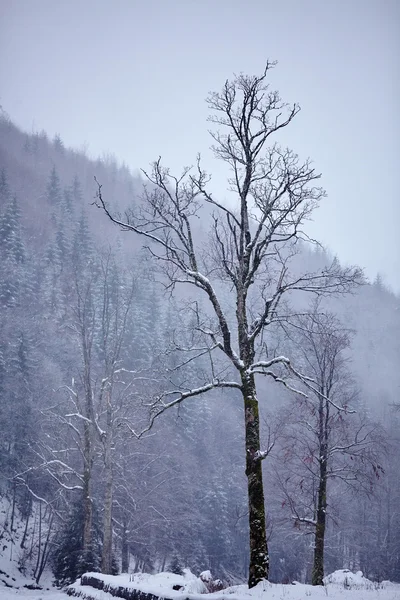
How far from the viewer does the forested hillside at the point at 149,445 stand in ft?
53.0

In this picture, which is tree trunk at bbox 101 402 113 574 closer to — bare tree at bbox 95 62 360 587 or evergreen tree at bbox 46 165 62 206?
bare tree at bbox 95 62 360 587

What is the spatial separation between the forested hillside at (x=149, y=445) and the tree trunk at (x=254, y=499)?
1789 mm

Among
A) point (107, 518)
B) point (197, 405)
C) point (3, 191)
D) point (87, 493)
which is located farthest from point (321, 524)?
point (3, 191)

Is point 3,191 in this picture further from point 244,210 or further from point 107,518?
point 244,210

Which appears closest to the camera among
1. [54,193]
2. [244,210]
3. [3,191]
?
[244,210]

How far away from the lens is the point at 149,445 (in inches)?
1610

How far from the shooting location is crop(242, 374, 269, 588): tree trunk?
24.9 feet

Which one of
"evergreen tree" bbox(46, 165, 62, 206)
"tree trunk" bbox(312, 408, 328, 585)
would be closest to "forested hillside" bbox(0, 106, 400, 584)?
"tree trunk" bbox(312, 408, 328, 585)

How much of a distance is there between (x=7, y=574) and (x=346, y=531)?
29253mm

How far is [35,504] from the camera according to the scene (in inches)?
1630

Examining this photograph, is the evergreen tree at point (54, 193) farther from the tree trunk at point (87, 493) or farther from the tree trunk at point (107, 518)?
the tree trunk at point (107, 518)

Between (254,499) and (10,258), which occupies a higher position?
(10,258)

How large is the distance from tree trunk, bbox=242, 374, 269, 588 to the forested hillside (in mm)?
1789

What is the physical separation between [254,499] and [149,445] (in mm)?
34927
